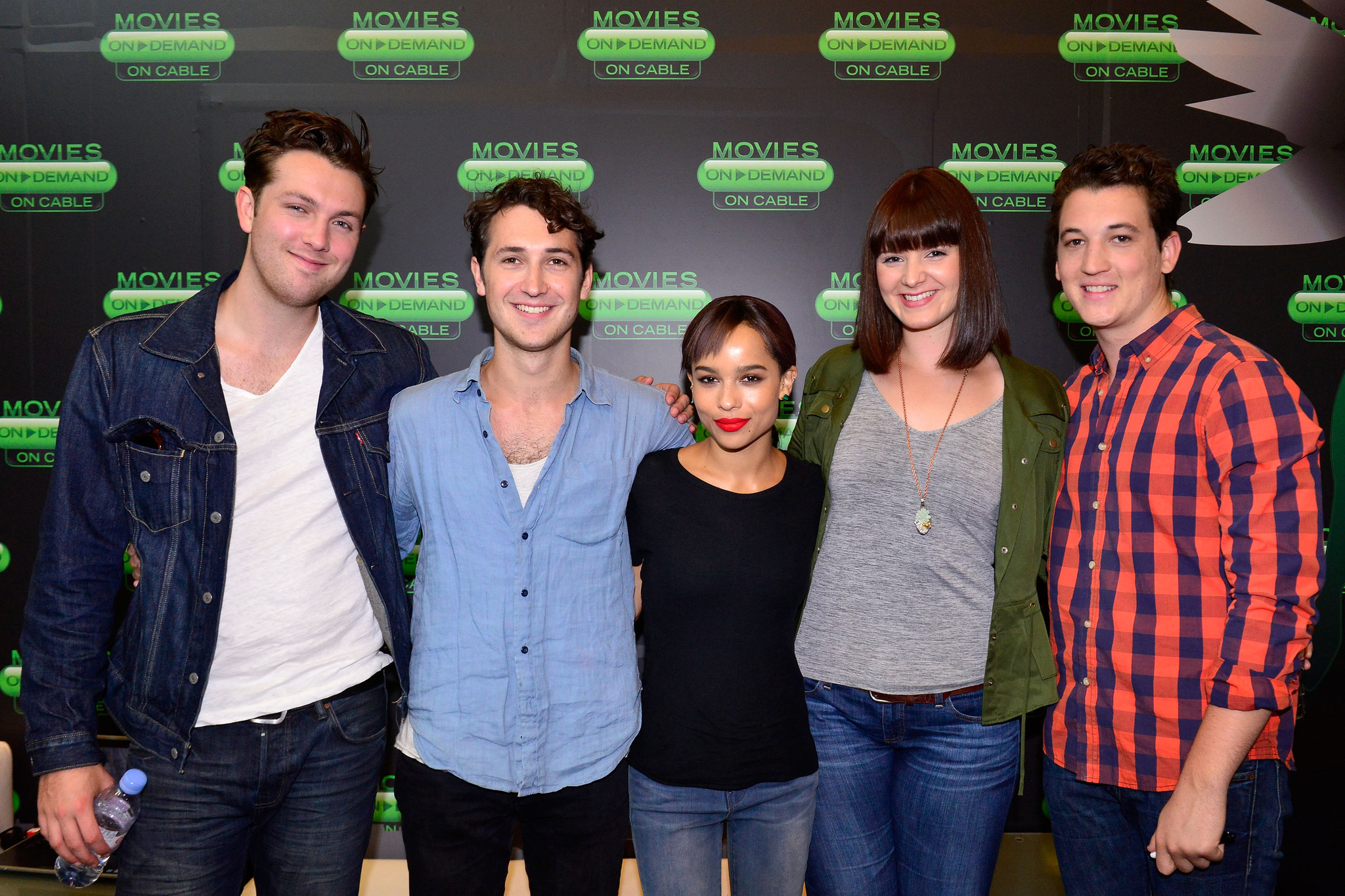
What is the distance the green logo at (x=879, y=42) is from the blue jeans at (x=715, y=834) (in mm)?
2463

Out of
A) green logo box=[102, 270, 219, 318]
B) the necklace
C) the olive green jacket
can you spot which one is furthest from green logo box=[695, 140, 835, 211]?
green logo box=[102, 270, 219, 318]

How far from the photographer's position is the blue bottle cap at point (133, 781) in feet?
5.35

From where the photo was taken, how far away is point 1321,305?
293cm

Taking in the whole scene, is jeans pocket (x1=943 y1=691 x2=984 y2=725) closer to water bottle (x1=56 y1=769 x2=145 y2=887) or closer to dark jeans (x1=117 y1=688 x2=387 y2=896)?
dark jeans (x1=117 y1=688 x2=387 y2=896)

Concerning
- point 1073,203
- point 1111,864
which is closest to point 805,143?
point 1073,203

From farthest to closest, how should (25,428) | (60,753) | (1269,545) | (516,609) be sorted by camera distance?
1. (25,428)
2. (516,609)
3. (60,753)
4. (1269,545)

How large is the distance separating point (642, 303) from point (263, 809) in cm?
200

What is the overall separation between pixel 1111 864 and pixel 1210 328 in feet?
3.95

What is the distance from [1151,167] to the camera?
1.75 meters

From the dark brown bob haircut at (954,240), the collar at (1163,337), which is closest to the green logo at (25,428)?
the dark brown bob haircut at (954,240)

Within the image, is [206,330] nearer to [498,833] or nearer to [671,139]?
[498,833]

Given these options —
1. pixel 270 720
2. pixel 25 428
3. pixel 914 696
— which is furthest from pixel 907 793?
pixel 25 428

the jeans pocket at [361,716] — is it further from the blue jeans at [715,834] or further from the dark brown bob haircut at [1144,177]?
the dark brown bob haircut at [1144,177]

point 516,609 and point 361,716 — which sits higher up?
point 516,609
